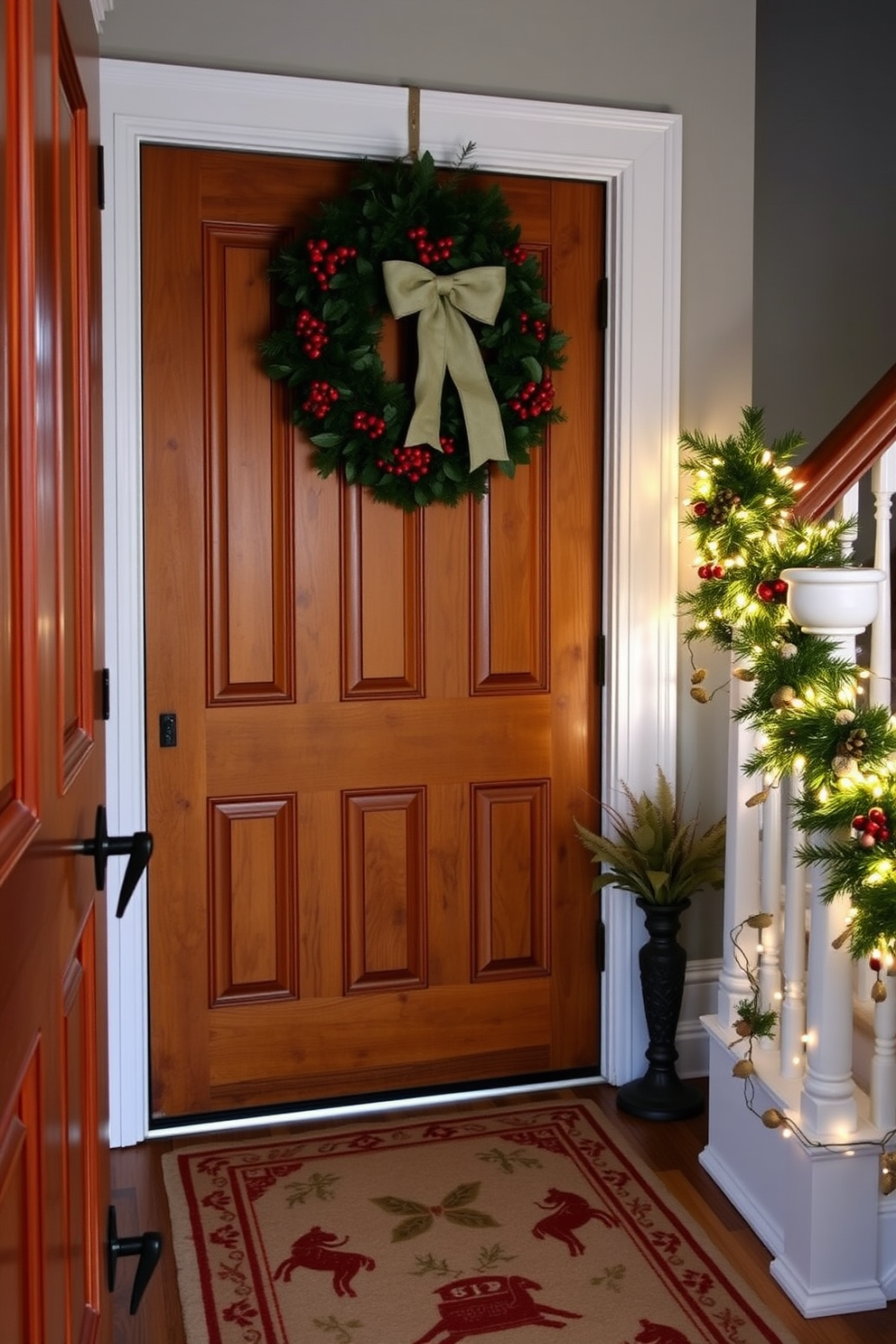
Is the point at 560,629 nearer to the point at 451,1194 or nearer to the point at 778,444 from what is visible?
the point at 778,444

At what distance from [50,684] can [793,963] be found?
69.2 inches

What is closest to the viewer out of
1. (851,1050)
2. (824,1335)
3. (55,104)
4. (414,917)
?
(55,104)

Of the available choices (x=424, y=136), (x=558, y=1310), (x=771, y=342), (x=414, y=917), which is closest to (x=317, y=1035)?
(x=414, y=917)

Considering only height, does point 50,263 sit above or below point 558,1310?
above

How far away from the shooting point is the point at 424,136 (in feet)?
9.80

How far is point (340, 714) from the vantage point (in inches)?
122

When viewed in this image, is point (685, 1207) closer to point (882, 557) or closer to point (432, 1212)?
point (432, 1212)

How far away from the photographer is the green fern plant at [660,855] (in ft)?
10.1

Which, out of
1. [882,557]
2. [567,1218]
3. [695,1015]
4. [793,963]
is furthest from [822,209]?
[567,1218]

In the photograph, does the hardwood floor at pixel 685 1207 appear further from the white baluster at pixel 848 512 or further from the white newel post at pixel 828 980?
the white baluster at pixel 848 512

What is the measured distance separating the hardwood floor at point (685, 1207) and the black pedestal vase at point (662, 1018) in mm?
35

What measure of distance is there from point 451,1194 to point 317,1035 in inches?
21.9

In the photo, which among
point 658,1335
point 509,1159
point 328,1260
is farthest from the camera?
point 509,1159

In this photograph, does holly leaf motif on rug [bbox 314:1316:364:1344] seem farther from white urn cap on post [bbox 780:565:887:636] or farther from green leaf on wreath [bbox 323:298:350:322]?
green leaf on wreath [bbox 323:298:350:322]
